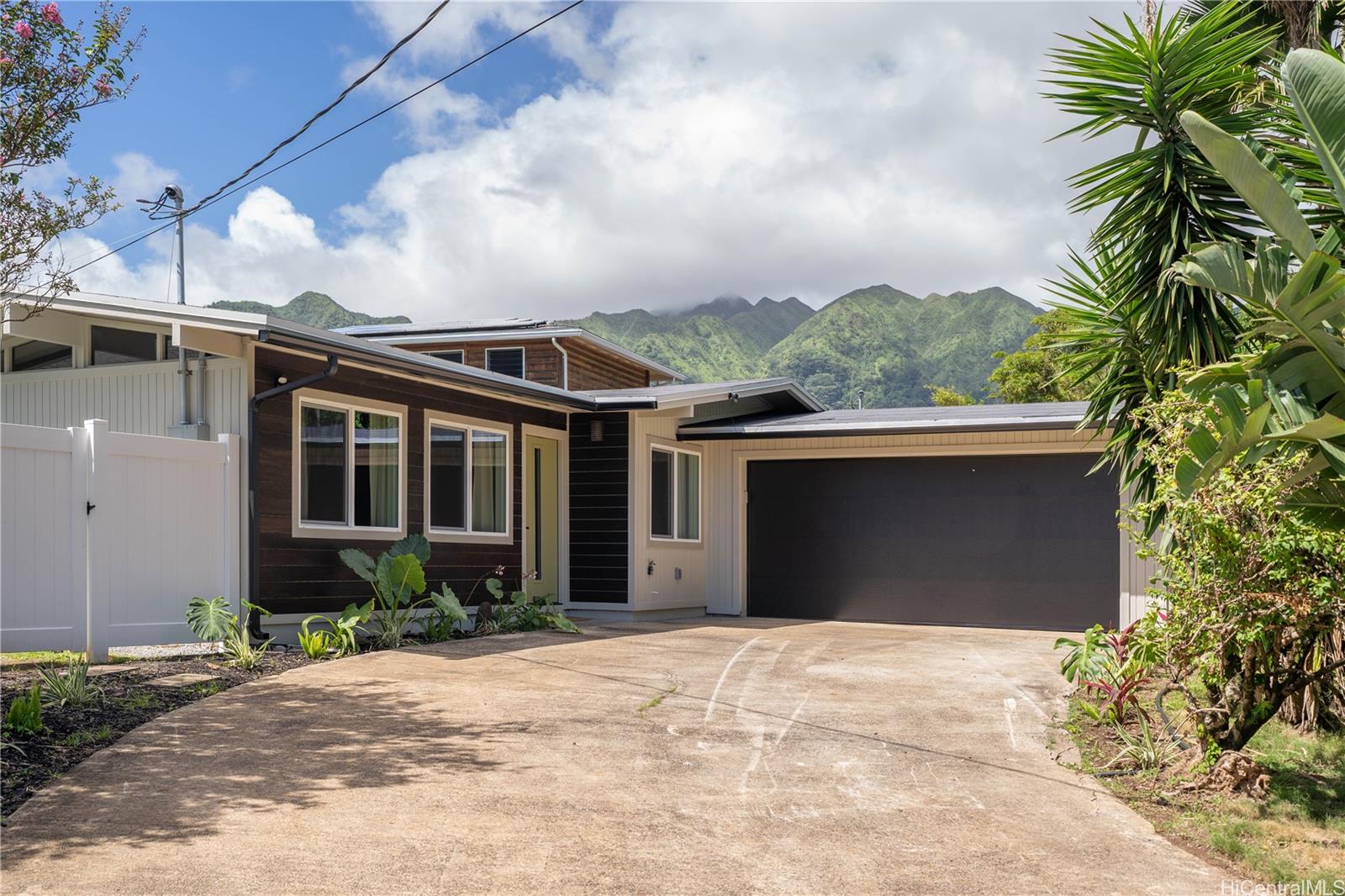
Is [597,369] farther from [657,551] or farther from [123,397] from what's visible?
[123,397]

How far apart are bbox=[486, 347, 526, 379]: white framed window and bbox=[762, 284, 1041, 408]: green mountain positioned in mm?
54838

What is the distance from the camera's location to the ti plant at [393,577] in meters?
10.4

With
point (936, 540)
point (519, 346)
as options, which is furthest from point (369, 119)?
point (519, 346)

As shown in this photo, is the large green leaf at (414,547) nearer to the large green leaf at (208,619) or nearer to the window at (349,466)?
the window at (349,466)

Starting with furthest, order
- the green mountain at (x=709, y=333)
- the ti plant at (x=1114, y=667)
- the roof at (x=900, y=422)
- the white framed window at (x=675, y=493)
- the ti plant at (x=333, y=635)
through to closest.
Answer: the green mountain at (x=709, y=333) → the white framed window at (x=675, y=493) → the roof at (x=900, y=422) → the ti plant at (x=333, y=635) → the ti plant at (x=1114, y=667)

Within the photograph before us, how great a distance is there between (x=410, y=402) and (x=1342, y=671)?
8826 mm

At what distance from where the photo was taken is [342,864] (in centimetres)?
438

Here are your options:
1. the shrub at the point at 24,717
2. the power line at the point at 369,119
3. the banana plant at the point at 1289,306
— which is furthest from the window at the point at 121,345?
the banana plant at the point at 1289,306

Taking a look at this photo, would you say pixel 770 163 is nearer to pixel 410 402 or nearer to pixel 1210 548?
pixel 410 402

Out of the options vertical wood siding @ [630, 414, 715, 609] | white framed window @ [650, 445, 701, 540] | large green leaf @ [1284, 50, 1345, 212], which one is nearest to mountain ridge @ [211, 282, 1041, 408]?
white framed window @ [650, 445, 701, 540]

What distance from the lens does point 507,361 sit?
23.2m

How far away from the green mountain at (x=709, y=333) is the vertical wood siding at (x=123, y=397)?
89296mm

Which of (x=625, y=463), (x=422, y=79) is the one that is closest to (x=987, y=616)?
(x=625, y=463)

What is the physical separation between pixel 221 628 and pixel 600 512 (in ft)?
20.4
